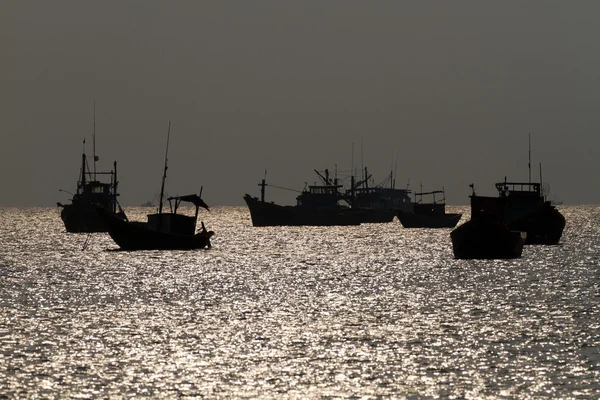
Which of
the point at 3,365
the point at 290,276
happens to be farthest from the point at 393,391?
the point at 290,276

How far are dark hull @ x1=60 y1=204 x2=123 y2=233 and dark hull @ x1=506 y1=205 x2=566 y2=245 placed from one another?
68247 millimetres

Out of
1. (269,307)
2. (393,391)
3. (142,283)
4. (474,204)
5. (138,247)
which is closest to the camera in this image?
(393,391)

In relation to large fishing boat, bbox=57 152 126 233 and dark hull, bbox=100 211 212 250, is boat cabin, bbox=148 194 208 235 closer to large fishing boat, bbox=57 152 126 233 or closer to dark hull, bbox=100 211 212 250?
dark hull, bbox=100 211 212 250

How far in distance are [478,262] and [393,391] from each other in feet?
207

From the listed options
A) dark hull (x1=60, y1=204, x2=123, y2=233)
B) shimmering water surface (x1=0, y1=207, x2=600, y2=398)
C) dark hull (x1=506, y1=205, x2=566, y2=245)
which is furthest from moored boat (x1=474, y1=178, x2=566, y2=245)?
dark hull (x1=60, y1=204, x2=123, y2=233)

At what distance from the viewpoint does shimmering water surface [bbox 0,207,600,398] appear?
99.5 feet

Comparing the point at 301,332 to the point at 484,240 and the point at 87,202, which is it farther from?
the point at 87,202

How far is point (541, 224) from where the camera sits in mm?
110375

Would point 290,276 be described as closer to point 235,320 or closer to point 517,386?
point 235,320

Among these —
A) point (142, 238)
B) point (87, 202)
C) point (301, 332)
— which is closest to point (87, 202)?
point (87, 202)

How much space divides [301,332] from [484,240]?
1780 inches

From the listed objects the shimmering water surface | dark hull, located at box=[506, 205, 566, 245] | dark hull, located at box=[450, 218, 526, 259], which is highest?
dark hull, located at box=[506, 205, 566, 245]

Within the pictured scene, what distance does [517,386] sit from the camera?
2975 cm

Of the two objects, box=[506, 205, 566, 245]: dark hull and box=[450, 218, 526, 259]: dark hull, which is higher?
box=[506, 205, 566, 245]: dark hull
